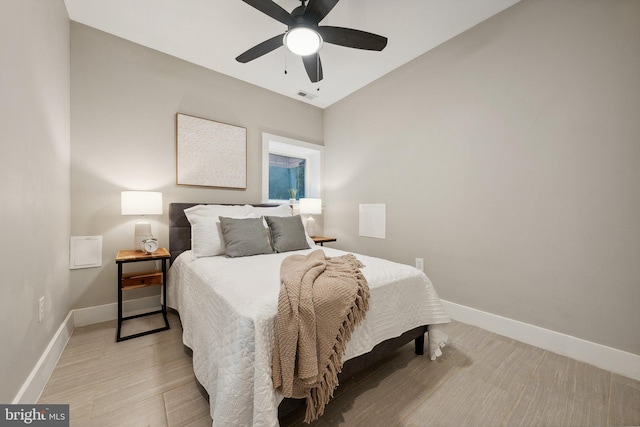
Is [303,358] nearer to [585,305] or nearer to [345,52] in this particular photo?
[585,305]

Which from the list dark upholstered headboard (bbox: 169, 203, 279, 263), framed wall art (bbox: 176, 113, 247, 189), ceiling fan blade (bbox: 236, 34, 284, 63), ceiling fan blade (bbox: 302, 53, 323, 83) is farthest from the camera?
framed wall art (bbox: 176, 113, 247, 189)

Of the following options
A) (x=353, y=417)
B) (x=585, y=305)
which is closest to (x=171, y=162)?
(x=353, y=417)

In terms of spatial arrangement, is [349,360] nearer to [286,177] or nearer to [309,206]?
[309,206]

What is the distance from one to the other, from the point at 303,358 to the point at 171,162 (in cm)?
267

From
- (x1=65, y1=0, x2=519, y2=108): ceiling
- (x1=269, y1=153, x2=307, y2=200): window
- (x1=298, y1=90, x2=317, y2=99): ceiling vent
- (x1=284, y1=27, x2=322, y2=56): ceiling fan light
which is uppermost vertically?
(x1=65, y1=0, x2=519, y2=108): ceiling

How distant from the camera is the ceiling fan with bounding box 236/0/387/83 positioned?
1693 millimetres

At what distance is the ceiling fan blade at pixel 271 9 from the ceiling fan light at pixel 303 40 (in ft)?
0.24

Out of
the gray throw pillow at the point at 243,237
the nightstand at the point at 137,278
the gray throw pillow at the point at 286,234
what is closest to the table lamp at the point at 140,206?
the nightstand at the point at 137,278

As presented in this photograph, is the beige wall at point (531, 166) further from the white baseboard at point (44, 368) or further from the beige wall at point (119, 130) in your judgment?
the white baseboard at point (44, 368)

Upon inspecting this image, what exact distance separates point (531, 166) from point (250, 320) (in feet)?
8.04

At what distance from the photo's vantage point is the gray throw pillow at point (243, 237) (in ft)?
7.38

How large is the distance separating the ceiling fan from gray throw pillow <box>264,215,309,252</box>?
61.2 inches

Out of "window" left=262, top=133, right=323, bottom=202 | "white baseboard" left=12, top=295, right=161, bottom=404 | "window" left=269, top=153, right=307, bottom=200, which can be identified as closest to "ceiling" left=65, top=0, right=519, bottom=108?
"window" left=262, top=133, right=323, bottom=202

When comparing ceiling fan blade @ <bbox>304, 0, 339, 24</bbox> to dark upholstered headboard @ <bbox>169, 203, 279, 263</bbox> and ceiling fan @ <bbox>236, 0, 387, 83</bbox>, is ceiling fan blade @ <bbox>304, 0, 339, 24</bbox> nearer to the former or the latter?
ceiling fan @ <bbox>236, 0, 387, 83</bbox>
